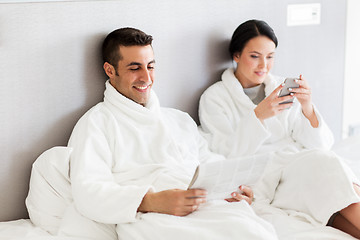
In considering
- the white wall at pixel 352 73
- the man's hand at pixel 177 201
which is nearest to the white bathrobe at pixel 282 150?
the man's hand at pixel 177 201

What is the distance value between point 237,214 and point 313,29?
1.54 m

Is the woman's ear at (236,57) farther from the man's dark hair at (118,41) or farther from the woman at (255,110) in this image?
the man's dark hair at (118,41)

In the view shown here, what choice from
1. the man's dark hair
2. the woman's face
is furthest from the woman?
the man's dark hair

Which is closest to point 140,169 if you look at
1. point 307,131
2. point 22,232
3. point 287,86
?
point 22,232

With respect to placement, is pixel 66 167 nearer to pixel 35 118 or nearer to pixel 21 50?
pixel 35 118

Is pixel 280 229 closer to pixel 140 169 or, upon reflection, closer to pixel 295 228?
pixel 295 228

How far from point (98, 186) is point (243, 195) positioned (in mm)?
510

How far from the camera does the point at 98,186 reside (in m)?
1.68

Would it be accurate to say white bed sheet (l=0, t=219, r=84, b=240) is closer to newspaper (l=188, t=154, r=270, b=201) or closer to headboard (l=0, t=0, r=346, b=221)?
headboard (l=0, t=0, r=346, b=221)

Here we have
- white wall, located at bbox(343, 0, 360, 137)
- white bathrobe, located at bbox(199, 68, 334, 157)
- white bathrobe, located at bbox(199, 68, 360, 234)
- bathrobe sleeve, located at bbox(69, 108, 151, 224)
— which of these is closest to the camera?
bathrobe sleeve, located at bbox(69, 108, 151, 224)

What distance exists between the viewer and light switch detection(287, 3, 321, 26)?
8.73 feet

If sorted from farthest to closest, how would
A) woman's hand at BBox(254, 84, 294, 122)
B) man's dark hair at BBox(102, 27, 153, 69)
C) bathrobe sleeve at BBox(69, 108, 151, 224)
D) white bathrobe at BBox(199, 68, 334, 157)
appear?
white bathrobe at BBox(199, 68, 334, 157) → woman's hand at BBox(254, 84, 294, 122) → man's dark hair at BBox(102, 27, 153, 69) → bathrobe sleeve at BBox(69, 108, 151, 224)

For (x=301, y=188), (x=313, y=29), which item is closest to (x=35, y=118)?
(x=301, y=188)

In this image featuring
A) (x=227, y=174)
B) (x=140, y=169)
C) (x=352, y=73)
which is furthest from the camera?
(x=352, y=73)
